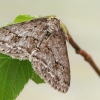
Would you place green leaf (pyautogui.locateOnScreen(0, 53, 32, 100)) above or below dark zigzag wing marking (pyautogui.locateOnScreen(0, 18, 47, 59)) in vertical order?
below

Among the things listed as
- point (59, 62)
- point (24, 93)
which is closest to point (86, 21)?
point (24, 93)

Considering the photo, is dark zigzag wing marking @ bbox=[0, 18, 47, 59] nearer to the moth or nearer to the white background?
the moth

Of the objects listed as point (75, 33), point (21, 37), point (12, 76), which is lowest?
point (75, 33)

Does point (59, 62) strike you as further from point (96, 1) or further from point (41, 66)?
point (96, 1)

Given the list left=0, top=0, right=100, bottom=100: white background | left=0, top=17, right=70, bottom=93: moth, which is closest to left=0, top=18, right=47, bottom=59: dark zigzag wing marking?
left=0, top=17, right=70, bottom=93: moth

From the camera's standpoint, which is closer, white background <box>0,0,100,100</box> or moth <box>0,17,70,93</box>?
moth <box>0,17,70,93</box>

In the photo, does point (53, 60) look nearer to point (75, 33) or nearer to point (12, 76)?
point (12, 76)

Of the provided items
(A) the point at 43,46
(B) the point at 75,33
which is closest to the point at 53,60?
(A) the point at 43,46
